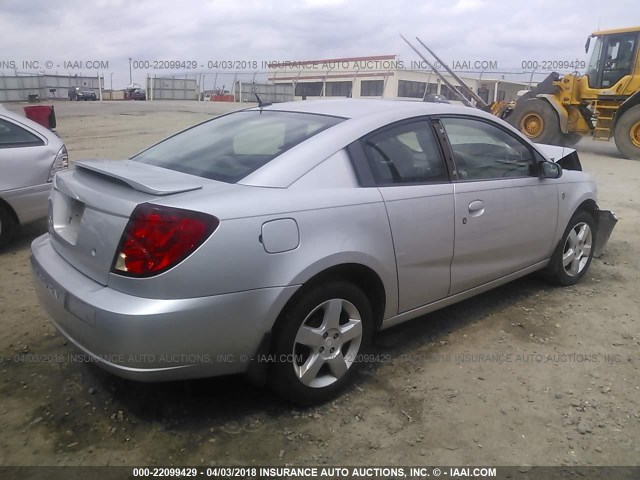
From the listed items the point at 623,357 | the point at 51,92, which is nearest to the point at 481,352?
the point at 623,357

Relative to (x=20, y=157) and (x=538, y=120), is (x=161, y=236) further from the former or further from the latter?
(x=538, y=120)

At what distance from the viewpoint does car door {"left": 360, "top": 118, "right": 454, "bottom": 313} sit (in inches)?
114

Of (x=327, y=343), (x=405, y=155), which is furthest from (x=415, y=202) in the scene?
(x=327, y=343)

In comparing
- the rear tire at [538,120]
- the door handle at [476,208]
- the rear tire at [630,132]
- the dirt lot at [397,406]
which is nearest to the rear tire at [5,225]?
the dirt lot at [397,406]

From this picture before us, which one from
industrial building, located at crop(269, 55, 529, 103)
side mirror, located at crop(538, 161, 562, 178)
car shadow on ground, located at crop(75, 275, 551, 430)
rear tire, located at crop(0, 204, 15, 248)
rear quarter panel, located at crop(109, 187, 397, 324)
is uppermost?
industrial building, located at crop(269, 55, 529, 103)

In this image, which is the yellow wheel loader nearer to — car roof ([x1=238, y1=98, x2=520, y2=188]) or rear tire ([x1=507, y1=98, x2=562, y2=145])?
rear tire ([x1=507, y1=98, x2=562, y2=145])

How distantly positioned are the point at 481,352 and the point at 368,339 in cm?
90

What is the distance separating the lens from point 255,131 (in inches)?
128

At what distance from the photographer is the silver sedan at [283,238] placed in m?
2.22

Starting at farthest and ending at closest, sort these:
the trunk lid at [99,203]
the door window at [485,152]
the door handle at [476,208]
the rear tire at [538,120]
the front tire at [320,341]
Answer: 1. the rear tire at [538,120]
2. the door window at [485,152]
3. the door handle at [476,208]
4. the front tire at [320,341]
5. the trunk lid at [99,203]

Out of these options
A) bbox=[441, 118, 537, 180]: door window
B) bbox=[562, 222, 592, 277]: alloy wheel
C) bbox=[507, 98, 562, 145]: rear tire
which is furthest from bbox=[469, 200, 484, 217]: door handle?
bbox=[507, 98, 562, 145]: rear tire

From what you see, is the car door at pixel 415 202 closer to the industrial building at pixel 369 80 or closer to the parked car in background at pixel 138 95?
the industrial building at pixel 369 80

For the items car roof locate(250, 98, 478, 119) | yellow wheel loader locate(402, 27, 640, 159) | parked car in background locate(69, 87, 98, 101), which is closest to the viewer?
car roof locate(250, 98, 478, 119)

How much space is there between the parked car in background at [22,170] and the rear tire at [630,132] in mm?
13060
